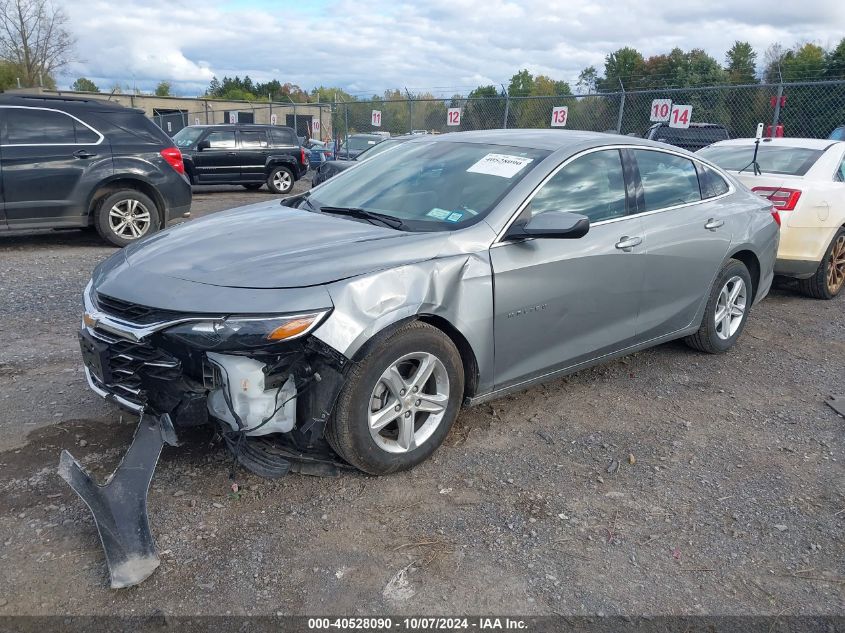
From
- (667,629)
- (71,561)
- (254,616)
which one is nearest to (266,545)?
(254,616)

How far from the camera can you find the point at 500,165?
3969 millimetres

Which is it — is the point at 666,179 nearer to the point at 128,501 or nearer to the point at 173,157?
the point at 128,501

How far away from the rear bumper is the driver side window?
3380 mm

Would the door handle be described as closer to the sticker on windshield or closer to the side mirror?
the side mirror

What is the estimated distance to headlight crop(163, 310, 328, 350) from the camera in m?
2.87

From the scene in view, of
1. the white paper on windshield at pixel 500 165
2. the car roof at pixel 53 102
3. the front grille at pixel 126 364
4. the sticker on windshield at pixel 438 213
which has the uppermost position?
the car roof at pixel 53 102

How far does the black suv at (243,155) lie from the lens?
16344mm

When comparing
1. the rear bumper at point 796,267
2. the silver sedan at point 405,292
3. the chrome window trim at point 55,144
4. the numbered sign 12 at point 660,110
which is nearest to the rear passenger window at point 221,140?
the chrome window trim at point 55,144

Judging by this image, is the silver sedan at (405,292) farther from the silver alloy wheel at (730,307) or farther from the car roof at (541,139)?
the silver alloy wheel at (730,307)

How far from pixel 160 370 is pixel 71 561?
813 mm

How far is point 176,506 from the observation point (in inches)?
122

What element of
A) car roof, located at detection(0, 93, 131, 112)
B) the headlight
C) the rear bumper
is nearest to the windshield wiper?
the headlight

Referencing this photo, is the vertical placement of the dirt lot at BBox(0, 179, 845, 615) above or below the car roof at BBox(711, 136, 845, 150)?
below

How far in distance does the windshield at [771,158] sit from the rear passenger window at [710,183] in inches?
93.2
